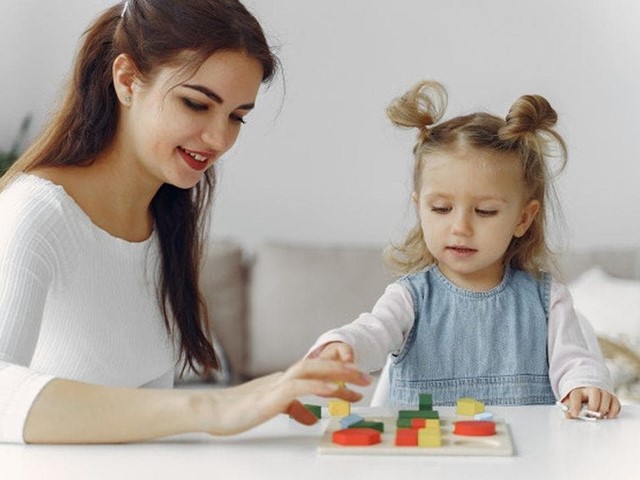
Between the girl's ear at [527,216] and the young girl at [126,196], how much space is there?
1.55 feet

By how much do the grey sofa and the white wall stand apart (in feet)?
1.04

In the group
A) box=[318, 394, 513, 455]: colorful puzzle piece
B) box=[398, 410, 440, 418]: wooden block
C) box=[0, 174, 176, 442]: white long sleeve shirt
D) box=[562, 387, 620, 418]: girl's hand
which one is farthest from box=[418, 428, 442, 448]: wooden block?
box=[0, 174, 176, 442]: white long sleeve shirt

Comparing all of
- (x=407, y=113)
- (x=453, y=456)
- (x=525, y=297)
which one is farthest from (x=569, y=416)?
(x=407, y=113)

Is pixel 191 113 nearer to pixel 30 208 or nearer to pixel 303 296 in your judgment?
pixel 30 208

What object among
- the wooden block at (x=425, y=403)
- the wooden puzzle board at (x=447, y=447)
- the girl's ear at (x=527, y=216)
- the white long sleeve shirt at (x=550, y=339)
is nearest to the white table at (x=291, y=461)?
the wooden puzzle board at (x=447, y=447)

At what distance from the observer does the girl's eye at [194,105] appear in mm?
1549

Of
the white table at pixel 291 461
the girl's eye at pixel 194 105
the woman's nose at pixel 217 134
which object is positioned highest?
the girl's eye at pixel 194 105

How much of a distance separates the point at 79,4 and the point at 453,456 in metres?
3.45

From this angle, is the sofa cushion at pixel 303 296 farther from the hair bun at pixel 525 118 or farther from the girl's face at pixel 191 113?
the girl's face at pixel 191 113

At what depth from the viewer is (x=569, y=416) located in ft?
4.55

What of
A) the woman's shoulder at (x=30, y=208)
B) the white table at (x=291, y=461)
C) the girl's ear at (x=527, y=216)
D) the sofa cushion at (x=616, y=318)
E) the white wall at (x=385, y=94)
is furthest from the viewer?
the white wall at (x=385, y=94)

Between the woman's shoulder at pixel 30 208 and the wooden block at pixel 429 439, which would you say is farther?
the woman's shoulder at pixel 30 208

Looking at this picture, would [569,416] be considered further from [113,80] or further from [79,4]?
[79,4]

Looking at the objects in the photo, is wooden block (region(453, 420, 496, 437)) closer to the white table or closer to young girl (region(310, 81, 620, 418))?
the white table
